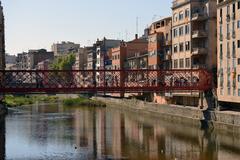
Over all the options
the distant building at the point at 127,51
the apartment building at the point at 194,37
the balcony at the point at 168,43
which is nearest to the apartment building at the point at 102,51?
the distant building at the point at 127,51

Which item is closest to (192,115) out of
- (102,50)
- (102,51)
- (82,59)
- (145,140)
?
(145,140)

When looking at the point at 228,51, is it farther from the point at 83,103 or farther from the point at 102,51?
the point at 102,51

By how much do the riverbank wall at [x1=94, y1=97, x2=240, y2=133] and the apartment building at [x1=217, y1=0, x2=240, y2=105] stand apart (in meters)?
2.73

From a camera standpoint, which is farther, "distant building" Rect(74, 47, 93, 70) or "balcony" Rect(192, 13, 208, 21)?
"distant building" Rect(74, 47, 93, 70)

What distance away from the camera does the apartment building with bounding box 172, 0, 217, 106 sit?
67938 mm

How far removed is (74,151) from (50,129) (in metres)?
17.3

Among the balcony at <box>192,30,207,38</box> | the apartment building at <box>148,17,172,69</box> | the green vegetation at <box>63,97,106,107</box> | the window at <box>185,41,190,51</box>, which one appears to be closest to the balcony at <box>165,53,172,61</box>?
the apartment building at <box>148,17,172,69</box>

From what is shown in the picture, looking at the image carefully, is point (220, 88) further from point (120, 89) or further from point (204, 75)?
point (120, 89)

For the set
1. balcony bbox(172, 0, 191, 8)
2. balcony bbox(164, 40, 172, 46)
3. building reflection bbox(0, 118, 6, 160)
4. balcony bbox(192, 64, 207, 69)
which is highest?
balcony bbox(172, 0, 191, 8)

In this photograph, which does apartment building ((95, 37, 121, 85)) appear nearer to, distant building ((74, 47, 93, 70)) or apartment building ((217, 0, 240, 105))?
distant building ((74, 47, 93, 70))

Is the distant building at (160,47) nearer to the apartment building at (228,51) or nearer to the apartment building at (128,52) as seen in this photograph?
the apartment building at (128,52)

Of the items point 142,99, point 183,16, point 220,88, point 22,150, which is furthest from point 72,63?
point 22,150

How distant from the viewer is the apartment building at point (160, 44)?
269 feet

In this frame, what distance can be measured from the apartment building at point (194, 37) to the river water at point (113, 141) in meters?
9.34
